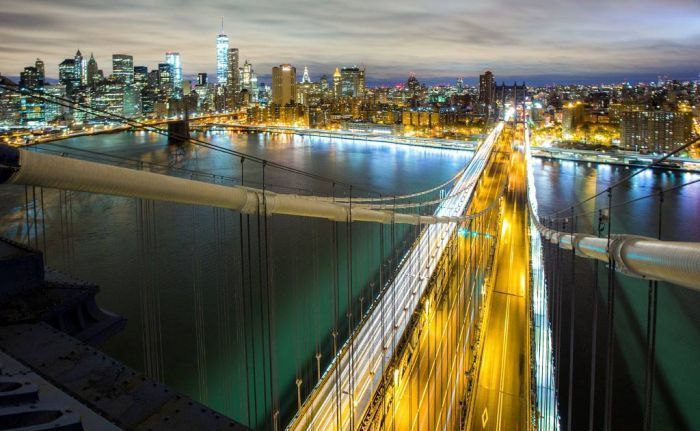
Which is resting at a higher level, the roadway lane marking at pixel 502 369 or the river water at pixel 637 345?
the roadway lane marking at pixel 502 369

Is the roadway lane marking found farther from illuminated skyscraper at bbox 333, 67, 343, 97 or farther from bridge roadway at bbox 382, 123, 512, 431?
illuminated skyscraper at bbox 333, 67, 343, 97

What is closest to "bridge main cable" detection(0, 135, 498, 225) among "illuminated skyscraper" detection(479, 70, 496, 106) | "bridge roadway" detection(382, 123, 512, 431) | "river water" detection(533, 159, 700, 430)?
"river water" detection(533, 159, 700, 430)

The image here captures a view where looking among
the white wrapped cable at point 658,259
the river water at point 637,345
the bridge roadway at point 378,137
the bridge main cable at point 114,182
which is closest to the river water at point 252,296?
the river water at point 637,345

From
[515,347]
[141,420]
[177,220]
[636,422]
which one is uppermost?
[141,420]

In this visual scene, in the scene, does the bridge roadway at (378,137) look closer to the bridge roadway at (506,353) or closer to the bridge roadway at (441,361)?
the bridge roadway at (506,353)

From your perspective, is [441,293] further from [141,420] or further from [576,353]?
[141,420]

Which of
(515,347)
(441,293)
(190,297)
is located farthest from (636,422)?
(190,297)

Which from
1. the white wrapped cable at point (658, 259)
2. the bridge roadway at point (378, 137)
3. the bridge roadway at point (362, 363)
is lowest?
the bridge roadway at point (362, 363)

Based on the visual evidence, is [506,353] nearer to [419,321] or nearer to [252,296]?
[419,321]
